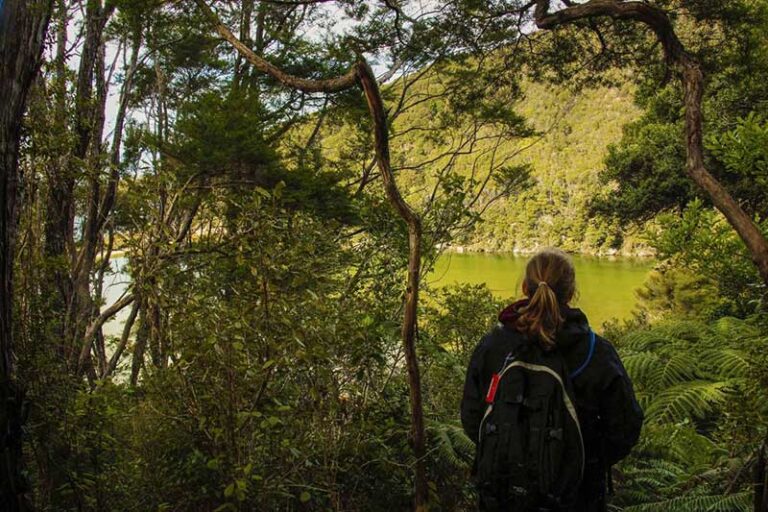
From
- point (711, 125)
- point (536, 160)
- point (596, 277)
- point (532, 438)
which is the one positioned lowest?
point (532, 438)

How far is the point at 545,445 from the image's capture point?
4.74 ft

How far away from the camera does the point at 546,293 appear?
1568 mm

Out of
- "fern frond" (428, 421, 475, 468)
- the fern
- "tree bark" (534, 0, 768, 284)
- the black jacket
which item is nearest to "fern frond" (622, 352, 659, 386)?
"tree bark" (534, 0, 768, 284)

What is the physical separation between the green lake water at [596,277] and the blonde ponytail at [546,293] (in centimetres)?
1109

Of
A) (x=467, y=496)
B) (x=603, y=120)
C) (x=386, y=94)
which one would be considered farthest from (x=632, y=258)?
(x=467, y=496)

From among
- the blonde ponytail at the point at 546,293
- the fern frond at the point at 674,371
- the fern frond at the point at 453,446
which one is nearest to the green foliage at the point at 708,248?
the blonde ponytail at the point at 546,293

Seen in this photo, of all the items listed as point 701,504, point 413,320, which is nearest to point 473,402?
→ point 413,320

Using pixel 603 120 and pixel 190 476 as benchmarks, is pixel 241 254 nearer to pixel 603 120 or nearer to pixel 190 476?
pixel 190 476

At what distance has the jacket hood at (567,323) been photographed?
1534mm

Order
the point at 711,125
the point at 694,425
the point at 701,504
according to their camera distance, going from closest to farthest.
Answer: the point at 701,504
the point at 694,425
the point at 711,125

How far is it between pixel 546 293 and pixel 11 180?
1732mm

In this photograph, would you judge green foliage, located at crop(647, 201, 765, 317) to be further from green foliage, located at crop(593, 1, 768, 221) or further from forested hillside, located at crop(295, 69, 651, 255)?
forested hillside, located at crop(295, 69, 651, 255)

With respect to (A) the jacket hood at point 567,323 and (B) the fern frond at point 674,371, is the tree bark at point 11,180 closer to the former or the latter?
(A) the jacket hood at point 567,323

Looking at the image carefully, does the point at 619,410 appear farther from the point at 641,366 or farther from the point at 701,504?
the point at 641,366
